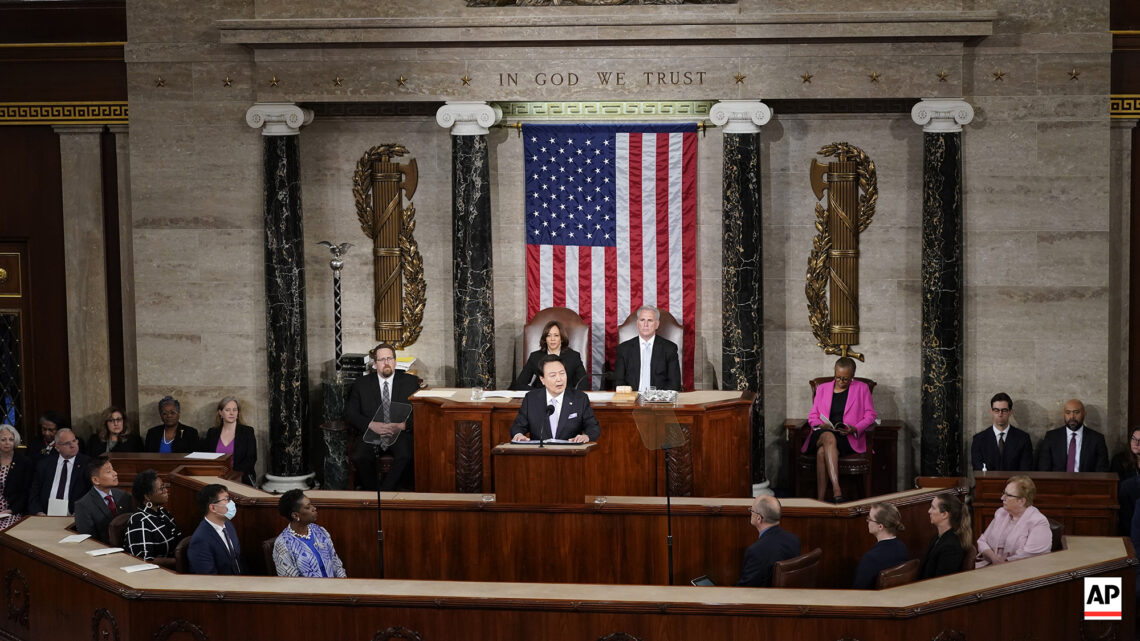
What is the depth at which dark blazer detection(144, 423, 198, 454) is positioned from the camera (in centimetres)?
1362

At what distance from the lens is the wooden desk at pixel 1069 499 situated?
11.6 m

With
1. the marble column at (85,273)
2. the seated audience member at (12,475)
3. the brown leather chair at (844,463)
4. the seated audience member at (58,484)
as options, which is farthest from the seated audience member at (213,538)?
the marble column at (85,273)

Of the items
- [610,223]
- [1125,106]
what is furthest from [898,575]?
[1125,106]

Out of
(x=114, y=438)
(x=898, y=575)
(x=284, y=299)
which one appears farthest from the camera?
(x=284, y=299)

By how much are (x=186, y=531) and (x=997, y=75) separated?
897 centimetres

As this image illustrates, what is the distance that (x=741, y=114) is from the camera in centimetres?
1368

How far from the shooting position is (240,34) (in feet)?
45.1

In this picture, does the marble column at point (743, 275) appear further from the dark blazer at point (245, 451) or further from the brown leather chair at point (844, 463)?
the dark blazer at point (245, 451)

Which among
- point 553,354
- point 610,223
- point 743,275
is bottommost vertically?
point 553,354

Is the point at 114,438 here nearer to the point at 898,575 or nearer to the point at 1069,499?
the point at 898,575

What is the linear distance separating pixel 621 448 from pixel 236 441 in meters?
4.29

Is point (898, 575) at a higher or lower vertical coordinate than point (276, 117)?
lower

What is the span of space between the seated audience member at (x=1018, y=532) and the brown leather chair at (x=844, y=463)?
349 centimetres

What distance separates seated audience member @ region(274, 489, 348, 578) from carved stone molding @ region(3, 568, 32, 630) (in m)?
2.02
